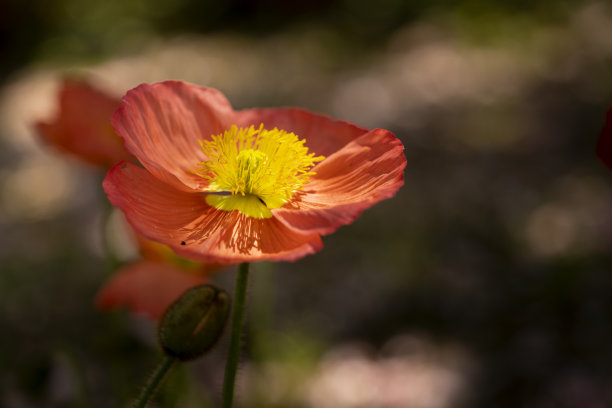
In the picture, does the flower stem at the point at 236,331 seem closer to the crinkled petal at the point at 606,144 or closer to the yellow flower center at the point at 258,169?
the yellow flower center at the point at 258,169

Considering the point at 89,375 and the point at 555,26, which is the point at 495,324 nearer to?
the point at 89,375

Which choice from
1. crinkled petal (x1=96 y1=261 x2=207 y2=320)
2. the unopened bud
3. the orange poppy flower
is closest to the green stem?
the unopened bud

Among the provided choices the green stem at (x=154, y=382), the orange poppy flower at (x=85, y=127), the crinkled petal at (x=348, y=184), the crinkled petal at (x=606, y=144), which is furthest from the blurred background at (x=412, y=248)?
the crinkled petal at (x=606, y=144)

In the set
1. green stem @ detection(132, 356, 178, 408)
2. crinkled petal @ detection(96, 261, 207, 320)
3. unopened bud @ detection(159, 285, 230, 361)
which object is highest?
unopened bud @ detection(159, 285, 230, 361)

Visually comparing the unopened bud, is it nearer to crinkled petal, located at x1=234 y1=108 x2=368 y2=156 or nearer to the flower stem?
the flower stem

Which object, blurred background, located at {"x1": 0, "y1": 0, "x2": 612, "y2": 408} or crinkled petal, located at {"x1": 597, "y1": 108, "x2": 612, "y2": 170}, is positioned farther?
blurred background, located at {"x1": 0, "y1": 0, "x2": 612, "y2": 408}

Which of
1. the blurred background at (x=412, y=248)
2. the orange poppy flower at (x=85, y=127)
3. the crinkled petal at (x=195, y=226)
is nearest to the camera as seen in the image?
the crinkled petal at (x=195, y=226)
